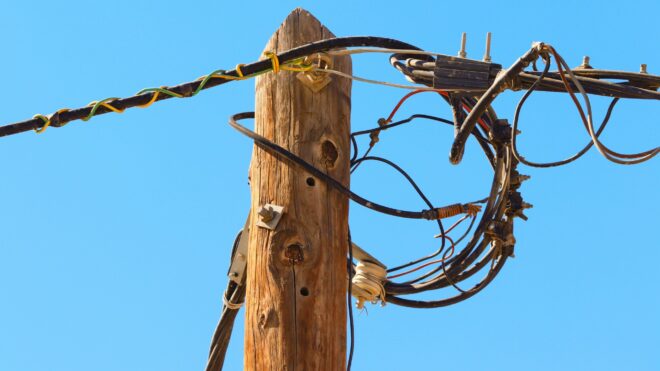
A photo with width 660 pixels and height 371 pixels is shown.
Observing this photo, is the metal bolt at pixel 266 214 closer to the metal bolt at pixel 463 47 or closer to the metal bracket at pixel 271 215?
the metal bracket at pixel 271 215

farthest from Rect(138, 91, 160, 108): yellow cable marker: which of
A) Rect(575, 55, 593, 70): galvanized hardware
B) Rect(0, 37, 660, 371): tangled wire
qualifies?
Rect(575, 55, 593, 70): galvanized hardware

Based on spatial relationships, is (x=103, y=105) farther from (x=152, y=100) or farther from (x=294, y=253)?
(x=294, y=253)

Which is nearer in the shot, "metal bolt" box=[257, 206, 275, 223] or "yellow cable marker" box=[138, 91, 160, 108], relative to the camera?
"metal bolt" box=[257, 206, 275, 223]

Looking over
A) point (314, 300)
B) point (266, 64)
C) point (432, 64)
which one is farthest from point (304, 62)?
point (314, 300)

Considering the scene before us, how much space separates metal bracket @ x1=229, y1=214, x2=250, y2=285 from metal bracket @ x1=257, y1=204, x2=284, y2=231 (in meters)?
0.50

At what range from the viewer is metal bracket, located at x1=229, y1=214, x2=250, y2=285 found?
288 inches

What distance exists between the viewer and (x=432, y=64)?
265 inches

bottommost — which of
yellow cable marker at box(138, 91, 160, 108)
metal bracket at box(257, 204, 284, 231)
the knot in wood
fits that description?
the knot in wood

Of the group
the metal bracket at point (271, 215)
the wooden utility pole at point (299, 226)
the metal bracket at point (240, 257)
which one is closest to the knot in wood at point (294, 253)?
the wooden utility pole at point (299, 226)

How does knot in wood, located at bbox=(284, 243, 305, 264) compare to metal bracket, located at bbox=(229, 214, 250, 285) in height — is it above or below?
below

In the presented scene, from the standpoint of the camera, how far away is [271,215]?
22.1 ft

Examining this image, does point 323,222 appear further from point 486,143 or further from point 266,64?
point 486,143

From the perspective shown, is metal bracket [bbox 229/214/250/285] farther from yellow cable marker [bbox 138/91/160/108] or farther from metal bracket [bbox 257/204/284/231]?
yellow cable marker [bbox 138/91/160/108]

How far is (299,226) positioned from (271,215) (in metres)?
0.16
